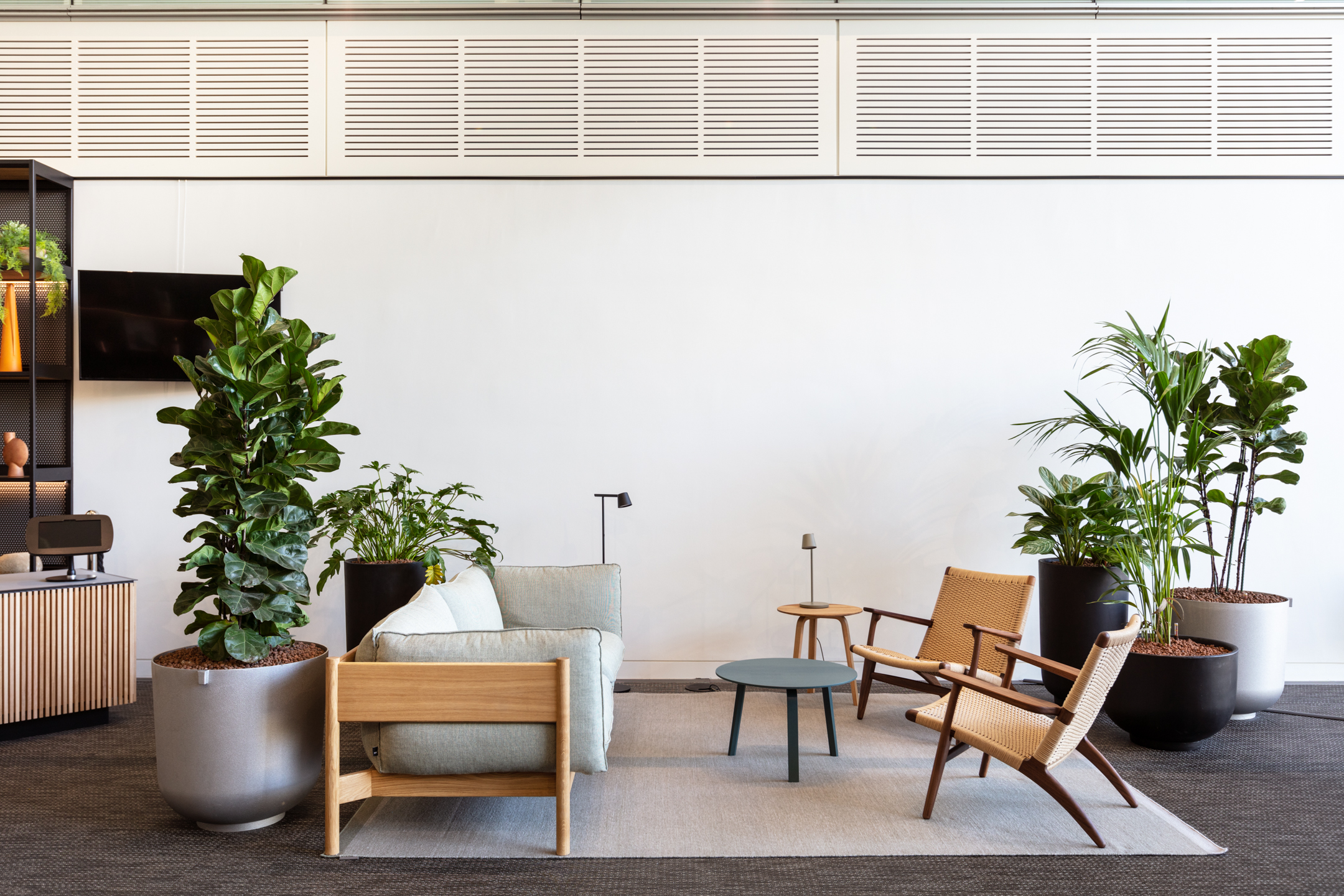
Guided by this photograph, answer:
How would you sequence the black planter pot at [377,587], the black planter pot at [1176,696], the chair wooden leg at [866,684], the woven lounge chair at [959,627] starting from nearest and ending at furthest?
the black planter pot at [1176,696]
the woven lounge chair at [959,627]
the chair wooden leg at [866,684]
the black planter pot at [377,587]

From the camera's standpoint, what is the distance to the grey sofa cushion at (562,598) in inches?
191

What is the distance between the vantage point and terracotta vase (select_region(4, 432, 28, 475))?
5.42 metres

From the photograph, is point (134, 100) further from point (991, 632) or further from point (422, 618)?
point (991, 632)

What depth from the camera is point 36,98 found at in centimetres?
587

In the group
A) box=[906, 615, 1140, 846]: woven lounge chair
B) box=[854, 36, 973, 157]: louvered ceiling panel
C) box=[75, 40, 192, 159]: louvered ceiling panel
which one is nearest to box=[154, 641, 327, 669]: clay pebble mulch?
box=[906, 615, 1140, 846]: woven lounge chair

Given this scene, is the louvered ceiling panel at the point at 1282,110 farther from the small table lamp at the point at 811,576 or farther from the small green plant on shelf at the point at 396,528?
the small green plant on shelf at the point at 396,528

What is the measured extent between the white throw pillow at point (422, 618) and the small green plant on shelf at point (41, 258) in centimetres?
364

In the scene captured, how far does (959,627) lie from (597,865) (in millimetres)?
2584

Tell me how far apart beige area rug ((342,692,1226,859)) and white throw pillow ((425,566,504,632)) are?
2.69 feet

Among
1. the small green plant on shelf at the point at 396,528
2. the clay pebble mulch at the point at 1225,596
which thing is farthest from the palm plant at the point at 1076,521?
the small green plant on shelf at the point at 396,528

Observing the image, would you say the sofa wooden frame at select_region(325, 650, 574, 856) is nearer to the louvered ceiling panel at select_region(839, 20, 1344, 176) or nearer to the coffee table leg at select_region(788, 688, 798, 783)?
the coffee table leg at select_region(788, 688, 798, 783)

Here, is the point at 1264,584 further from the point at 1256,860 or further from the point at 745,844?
the point at 745,844

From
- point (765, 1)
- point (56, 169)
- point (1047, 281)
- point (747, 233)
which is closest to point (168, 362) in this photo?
point (56, 169)

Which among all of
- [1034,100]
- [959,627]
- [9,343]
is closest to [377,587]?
[9,343]
